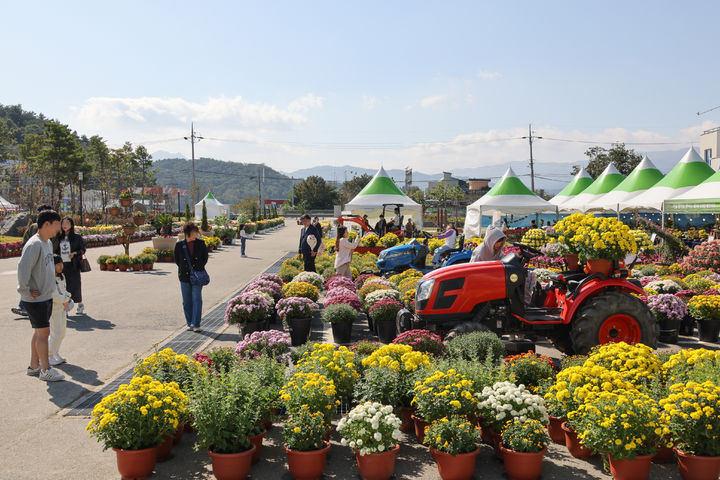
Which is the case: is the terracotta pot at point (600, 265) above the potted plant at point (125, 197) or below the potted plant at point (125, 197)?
below

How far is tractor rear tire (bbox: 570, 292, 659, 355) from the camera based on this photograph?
6395 millimetres

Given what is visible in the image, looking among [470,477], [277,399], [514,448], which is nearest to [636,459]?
[514,448]

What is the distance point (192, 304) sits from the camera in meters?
9.18

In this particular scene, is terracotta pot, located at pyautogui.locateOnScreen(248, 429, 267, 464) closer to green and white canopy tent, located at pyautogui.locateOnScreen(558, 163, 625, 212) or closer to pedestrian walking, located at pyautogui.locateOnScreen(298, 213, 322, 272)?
pedestrian walking, located at pyautogui.locateOnScreen(298, 213, 322, 272)

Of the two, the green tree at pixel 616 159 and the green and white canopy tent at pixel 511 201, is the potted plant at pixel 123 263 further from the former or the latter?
the green tree at pixel 616 159

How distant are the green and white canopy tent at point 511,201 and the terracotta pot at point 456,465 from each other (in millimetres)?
23784

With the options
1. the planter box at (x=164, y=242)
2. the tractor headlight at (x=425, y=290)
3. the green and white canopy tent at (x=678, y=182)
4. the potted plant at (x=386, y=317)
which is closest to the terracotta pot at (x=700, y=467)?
the tractor headlight at (x=425, y=290)

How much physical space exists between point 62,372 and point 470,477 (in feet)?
17.5

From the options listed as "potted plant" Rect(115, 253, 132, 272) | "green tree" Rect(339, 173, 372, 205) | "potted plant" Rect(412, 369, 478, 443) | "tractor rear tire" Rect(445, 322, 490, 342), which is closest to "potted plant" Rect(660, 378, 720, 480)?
"potted plant" Rect(412, 369, 478, 443)

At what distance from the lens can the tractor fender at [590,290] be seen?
6.67 m

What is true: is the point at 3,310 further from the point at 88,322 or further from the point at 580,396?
the point at 580,396

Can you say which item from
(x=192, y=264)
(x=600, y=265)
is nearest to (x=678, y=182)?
(x=600, y=265)

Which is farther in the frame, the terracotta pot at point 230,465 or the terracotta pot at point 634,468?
the terracotta pot at point 230,465

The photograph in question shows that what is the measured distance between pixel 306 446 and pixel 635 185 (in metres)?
25.6
